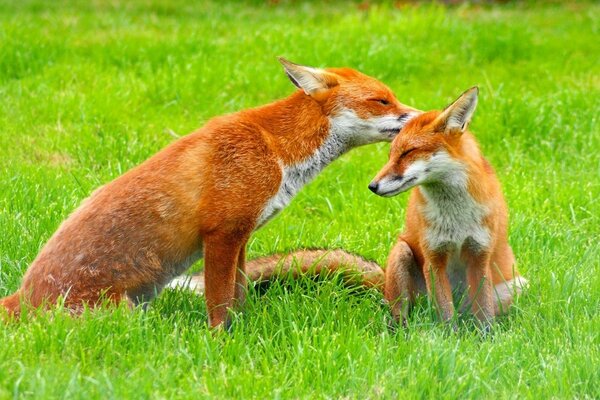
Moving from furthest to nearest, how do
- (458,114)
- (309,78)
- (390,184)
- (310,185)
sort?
(310,185)
(309,78)
(458,114)
(390,184)

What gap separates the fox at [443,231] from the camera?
17.6 ft

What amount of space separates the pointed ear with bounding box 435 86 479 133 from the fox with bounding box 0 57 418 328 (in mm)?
347

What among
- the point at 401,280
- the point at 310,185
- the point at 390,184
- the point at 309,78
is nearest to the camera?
the point at 390,184

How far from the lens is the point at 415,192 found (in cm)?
584

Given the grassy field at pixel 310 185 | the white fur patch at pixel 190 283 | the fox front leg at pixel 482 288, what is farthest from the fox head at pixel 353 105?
the white fur patch at pixel 190 283

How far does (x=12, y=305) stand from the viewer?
16.8 ft

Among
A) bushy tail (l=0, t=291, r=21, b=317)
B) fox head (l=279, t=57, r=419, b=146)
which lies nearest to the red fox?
fox head (l=279, t=57, r=419, b=146)

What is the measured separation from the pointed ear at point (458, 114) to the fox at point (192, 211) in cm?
35

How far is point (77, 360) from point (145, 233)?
909 mm

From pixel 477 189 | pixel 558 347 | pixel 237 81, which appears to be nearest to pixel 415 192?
pixel 477 189

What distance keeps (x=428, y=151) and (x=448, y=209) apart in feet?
1.26

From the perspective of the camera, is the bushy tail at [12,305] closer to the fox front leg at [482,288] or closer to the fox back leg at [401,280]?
the fox back leg at [401,280]

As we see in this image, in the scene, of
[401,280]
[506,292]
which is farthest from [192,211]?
[506,292]

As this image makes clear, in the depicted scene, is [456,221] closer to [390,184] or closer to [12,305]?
[390,184]
